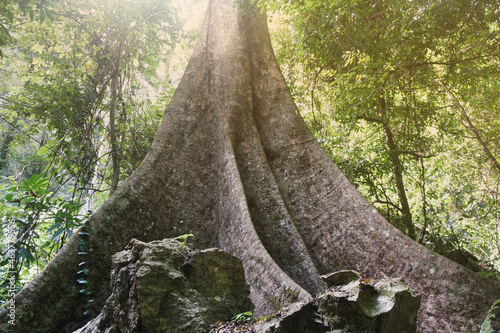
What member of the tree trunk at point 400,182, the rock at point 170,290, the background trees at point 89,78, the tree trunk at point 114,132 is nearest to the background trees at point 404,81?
the tree trunk at point 400,182

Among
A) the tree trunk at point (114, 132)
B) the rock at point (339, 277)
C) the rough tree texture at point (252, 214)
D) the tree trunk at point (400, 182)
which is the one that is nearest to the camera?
the rock at point (339, 277)

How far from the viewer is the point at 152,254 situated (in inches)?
77.2

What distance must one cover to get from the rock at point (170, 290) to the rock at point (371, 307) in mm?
621

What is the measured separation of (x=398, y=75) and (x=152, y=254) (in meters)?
4.64

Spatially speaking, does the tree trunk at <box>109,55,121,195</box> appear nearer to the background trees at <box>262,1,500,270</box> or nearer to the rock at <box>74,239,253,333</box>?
the rock at <box>74,239,253,333</box>

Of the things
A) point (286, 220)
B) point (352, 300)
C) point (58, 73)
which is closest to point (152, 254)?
point (352, 300)

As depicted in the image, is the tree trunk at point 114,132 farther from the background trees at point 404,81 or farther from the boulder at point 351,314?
the boulder at point 351,314

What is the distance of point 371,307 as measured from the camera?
5.58 feet

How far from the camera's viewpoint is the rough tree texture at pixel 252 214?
253 cm

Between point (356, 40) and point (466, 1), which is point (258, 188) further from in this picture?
point (466, 1)

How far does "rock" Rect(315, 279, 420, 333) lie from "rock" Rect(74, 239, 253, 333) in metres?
0.62

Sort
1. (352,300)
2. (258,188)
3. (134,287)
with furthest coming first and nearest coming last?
1. (258,188)
2. (134,287)
3. (352,300)

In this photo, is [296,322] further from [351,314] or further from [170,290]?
[170,290]

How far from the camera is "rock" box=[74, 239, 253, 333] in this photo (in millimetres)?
1759
